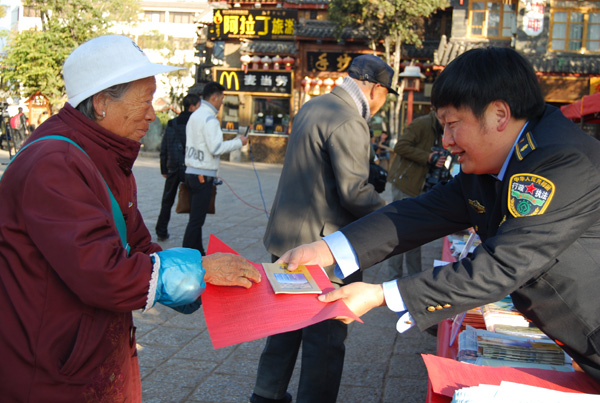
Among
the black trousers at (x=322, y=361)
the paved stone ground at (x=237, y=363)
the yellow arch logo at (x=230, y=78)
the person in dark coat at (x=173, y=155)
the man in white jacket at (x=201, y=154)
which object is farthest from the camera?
the yellow arch logo at (x=230, y=78)

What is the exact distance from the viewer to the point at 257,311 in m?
1.82

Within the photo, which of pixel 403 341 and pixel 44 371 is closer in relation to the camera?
pixel 44 371

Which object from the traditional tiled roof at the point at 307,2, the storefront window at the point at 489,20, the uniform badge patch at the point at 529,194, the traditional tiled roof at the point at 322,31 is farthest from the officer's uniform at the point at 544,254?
the traditional tiled roof at the point at 307,2

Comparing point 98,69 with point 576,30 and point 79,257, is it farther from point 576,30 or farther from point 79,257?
point 576,30

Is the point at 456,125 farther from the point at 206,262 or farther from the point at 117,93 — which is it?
the point at 117,93

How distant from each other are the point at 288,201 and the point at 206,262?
120cm

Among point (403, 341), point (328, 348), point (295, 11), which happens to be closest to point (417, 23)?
point (295, 11)

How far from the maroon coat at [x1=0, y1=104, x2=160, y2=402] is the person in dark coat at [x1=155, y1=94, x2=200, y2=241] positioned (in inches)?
217

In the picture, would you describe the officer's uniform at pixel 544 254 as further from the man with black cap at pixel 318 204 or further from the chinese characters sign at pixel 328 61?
the chinese characters sign at pixel 328 61

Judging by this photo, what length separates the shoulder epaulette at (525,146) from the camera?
1.70 metres

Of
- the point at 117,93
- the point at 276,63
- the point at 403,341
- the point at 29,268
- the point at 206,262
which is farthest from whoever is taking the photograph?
the point at 276,63

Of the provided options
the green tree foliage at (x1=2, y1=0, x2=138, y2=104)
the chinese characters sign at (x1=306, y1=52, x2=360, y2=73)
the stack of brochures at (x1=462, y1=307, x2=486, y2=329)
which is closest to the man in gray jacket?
the stack of brochures at (x1=462, y1=307, x2=486, y2=329)

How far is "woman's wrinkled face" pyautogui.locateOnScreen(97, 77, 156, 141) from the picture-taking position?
185cm

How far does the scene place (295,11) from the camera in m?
23.2
